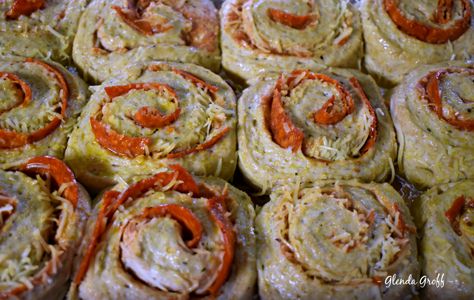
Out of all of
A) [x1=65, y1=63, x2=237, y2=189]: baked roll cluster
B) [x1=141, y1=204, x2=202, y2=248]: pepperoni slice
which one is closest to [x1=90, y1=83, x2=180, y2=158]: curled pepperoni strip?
[x1=65, y1=63, x2=237, y2=189]: baked roll cluster

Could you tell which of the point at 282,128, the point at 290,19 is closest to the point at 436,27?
the point at 290,19

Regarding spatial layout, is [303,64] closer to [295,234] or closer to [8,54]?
[295,234]

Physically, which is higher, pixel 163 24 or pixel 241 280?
pixel 163 24

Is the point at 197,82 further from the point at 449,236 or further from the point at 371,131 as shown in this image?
the point at 449,236

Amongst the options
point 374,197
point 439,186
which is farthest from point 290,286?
point 439,186

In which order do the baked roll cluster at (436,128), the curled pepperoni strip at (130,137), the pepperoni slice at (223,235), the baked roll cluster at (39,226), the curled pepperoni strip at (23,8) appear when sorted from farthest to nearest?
the curled pepperoni strip at (23,8), the baked roll cluster at (436,128), the curled pepperoni strip at (130,137), the pepperoni slice at (223,235), the baked roll cluster at (39,226)

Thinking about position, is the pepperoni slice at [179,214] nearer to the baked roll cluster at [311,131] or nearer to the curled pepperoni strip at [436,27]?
the baked roll cluster at [311,131]

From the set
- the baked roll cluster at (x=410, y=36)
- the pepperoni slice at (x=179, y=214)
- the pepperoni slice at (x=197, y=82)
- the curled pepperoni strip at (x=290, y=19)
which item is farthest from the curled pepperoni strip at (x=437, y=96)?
the pepperoni slice at (x=179, y=214)
